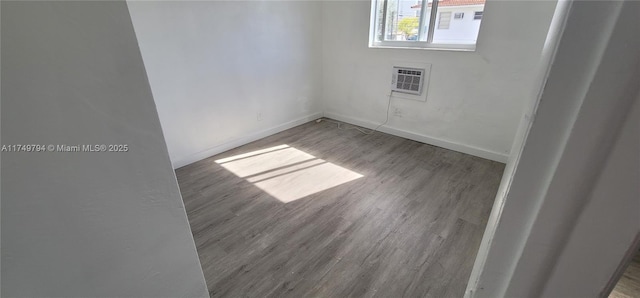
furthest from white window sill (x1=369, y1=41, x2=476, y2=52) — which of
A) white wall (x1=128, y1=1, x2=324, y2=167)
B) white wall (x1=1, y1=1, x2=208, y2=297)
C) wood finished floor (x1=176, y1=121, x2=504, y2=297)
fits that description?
white wall (x1=1, y1=1, x2=208, y2=297)

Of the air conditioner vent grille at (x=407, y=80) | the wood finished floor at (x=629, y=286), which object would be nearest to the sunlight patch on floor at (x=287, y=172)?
the air conditioner vent grille at (x=407, y=80)

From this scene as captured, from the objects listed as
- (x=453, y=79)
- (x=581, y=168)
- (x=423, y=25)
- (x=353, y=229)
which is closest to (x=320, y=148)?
(x=353, y=229)

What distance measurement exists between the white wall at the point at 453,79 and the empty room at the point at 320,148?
0.06ft

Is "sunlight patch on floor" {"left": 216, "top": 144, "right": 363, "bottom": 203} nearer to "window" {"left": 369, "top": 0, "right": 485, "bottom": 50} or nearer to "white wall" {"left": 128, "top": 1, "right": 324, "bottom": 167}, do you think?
"white wall" {"left": 128, "top": 1, "right": 324, "bottom": 167}

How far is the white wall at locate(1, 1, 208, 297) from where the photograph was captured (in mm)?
409

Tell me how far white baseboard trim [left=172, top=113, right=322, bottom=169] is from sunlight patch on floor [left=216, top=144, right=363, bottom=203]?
0.20m

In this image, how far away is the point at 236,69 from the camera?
2.95m

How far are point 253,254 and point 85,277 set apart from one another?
1.15 meters

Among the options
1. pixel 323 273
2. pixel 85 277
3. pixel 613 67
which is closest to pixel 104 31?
pixel 85 277

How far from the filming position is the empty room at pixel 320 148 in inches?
12.4

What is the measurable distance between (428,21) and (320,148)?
184cm

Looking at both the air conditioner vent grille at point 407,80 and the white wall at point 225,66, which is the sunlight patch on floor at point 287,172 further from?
the air conditioner vent grille at point 407,80

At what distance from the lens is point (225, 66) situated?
2840 millimetres

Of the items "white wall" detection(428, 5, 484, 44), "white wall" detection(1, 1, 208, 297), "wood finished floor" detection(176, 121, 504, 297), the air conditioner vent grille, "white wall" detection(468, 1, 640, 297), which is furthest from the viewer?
the air conditioner vent grille
